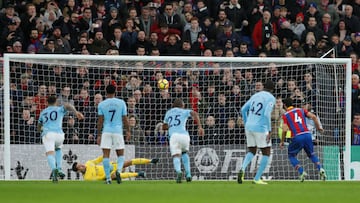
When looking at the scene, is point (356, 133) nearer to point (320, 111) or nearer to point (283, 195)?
point (320, 111)

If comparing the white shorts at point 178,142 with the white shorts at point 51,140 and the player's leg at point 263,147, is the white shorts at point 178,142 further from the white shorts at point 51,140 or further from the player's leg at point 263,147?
the white shorts at point 51,140

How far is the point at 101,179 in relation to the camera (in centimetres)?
2370

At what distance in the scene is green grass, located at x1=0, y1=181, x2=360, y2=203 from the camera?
16250 millimetres

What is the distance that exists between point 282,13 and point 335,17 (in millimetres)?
1775

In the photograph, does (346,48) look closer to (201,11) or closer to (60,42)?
(201,11)

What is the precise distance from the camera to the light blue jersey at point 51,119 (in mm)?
22422

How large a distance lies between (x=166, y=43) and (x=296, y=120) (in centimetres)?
601

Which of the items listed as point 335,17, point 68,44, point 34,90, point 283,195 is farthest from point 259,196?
point 335,17

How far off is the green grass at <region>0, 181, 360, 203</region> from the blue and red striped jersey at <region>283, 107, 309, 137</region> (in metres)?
1.54

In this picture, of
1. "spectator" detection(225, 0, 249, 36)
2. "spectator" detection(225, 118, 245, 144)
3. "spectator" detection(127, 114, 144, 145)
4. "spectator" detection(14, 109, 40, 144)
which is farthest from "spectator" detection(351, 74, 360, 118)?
"spectator" detection(14, 109, 40, 144)

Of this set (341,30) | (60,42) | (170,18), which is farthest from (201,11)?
(60,42)

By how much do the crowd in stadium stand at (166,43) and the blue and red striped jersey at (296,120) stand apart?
2695 mm

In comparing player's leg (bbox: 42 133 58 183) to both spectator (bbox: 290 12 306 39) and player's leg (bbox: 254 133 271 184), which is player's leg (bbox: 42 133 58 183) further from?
spectator (bbox: 290 12 306 39)

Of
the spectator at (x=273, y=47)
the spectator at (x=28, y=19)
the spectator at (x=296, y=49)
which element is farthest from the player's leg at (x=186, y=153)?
the spectator at (x=28, y=19)
